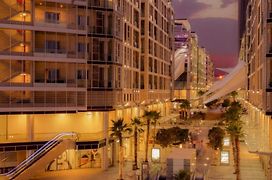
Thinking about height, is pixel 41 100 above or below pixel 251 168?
above

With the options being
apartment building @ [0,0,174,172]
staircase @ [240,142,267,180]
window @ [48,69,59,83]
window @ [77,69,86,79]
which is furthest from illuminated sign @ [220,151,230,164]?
window @ [48,69,59,83]

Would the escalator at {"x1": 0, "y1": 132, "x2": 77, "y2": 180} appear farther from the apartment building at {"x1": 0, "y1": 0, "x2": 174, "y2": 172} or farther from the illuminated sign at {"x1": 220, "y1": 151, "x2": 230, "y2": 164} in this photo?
the illuminated sign at {"x1": 220, "y1": 151, "x2": 230, "y2": 164}

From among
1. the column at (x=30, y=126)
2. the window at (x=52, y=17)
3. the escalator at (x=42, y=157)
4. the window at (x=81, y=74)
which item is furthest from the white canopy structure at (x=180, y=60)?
the escalator at (x=42, y=157)

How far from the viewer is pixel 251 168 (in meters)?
59.8

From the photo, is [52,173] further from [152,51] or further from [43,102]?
[152,51]

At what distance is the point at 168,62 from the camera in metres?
125

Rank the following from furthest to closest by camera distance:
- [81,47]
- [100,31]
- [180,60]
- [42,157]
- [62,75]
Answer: [180,60] → [100,31] → [81,47] → [62,75] → [42,157]

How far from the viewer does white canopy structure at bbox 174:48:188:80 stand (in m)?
172

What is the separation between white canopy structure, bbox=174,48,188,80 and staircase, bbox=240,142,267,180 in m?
100

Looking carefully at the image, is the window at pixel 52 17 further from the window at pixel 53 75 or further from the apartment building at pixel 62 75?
the window at pixel 53 75

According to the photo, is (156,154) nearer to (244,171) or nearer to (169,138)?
(169,138)

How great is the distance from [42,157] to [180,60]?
127971mm

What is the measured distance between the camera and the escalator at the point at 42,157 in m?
46.7

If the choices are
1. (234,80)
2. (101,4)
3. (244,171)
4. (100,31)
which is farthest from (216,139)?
(234,80)
